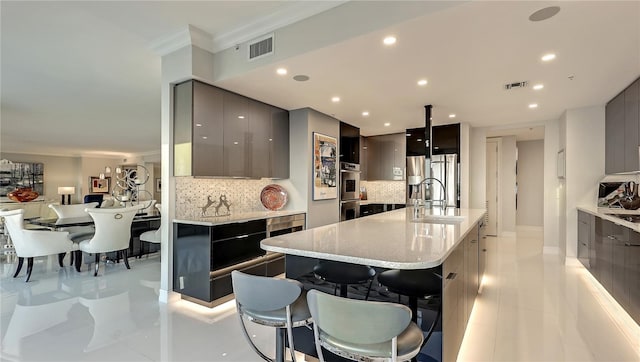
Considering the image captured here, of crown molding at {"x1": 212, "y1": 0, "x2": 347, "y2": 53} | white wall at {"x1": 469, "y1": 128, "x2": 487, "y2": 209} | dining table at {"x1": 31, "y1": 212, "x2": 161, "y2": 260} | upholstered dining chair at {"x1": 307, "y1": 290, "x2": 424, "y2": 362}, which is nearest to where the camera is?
upholstered dining chair at {"x1": 307, "y1": 290, "x2": 424, "y2": 362}

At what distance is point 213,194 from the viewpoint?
4012 millimetres

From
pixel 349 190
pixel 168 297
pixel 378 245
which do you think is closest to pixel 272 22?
pixel 378 245

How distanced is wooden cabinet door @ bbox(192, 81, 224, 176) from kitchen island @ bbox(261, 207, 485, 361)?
1.79 metres

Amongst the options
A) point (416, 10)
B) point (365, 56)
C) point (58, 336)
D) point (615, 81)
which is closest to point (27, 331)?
point (58, 336)

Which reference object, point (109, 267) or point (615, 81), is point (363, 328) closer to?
point (615, 81)

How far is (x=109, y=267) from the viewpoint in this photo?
4.88 meters

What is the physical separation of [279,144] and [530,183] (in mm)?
7257

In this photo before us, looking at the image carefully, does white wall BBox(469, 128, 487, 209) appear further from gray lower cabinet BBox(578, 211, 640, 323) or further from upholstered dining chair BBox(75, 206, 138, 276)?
upholstered dining chair BBox(75, 206, 138, 276)

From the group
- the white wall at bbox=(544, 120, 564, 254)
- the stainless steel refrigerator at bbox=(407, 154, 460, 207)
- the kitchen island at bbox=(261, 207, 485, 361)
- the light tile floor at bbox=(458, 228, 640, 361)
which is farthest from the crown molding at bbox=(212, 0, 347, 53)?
the white wall at bbox=(544, 120, 564, 254)

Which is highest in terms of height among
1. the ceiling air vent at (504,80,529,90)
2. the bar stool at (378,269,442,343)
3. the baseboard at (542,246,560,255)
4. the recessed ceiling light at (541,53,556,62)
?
the recessed ceiling light at (541,53,556,62)

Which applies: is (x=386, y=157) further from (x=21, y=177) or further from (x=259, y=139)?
(x=21, y=177)

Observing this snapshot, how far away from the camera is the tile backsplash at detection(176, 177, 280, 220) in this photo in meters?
3.57

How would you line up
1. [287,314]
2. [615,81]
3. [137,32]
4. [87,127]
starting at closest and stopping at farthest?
[287,314]
[137,32]
[615,81]
[87,127]

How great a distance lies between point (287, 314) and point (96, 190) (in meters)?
14.5
